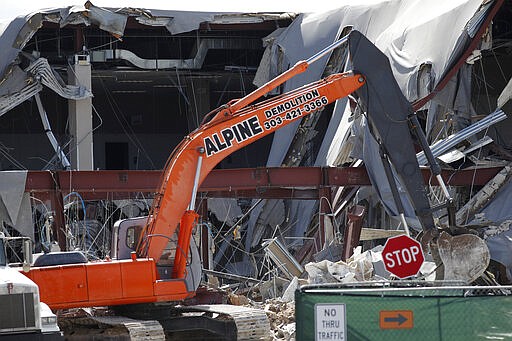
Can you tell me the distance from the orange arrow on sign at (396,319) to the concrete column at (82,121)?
2634 cm

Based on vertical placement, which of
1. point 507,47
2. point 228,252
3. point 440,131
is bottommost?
point 228,252

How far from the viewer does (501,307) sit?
1170 cm

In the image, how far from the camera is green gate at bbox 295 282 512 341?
1168 cm

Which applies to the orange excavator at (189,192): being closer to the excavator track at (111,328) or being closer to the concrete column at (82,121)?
the excavator track at (111,328)

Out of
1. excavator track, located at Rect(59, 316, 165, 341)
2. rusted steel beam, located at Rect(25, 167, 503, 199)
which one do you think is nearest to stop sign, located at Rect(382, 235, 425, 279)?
excavator track, located at Rect(59, 316, 165, 341)

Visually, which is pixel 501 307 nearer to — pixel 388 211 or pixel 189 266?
pixel 189 266

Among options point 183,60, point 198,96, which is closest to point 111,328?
point 183,60

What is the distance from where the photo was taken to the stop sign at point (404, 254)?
53.4 feet

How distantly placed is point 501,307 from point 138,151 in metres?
39.0

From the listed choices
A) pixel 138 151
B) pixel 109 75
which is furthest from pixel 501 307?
pixel 138 151

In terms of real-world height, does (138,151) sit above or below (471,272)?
above

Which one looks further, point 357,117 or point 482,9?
point 357,117

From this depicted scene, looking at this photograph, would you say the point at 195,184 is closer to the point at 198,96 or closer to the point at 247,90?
the point at 198,96

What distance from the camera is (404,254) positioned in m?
16.4
